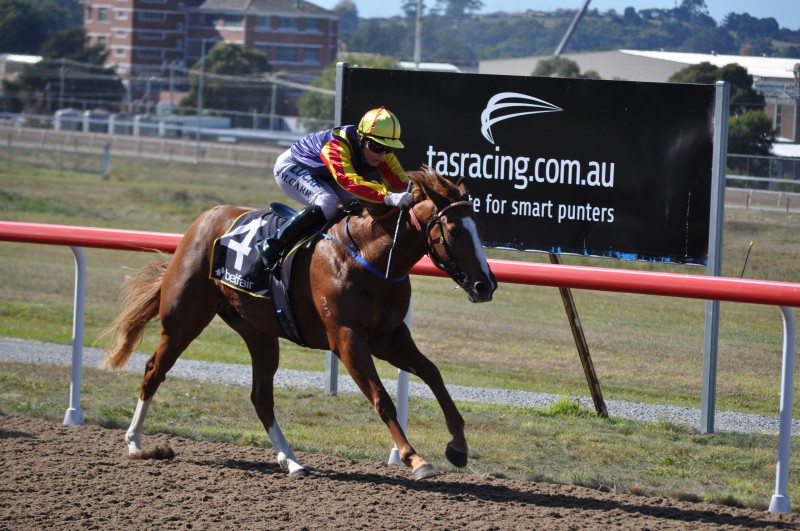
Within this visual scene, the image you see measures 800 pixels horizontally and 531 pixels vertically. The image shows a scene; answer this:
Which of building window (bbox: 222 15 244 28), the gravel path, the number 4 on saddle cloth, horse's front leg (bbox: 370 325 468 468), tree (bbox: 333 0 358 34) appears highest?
tree (bbox: 333 0 358 34)

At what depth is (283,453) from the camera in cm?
589

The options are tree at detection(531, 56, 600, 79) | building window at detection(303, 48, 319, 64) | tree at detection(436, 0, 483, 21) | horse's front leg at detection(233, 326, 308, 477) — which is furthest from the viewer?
tree at detection(436, 0, 483, 21)

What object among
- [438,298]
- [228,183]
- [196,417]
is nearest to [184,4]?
[228,183]

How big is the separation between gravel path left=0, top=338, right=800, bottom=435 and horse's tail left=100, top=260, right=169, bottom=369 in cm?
243

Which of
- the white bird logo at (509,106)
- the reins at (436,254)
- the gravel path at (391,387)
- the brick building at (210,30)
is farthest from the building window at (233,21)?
the reins at (436,254)

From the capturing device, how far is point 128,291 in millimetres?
6672

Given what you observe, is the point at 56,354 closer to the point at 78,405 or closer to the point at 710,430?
the point at 78,405

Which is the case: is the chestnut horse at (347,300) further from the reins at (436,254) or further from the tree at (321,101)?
the tree at (321,101)

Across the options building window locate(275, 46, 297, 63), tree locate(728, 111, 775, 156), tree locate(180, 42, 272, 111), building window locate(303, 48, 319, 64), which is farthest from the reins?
building window locate(303, 48, 319, 64)

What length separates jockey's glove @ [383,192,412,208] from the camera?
→ 16.9ft

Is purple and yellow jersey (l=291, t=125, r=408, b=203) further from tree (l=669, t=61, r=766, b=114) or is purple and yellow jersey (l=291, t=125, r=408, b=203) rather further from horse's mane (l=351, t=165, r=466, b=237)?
tree (l=669, t=61, r=766, b=114)

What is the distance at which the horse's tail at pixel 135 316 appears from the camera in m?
6.50

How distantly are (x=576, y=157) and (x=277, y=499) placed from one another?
349 centimetres

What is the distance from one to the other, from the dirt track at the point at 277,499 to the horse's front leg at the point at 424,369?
0.89 ft
